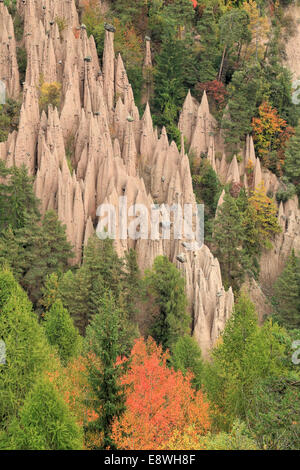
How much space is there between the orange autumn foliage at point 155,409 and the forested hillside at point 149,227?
0.30ft

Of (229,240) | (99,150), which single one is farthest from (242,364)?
(99,150)

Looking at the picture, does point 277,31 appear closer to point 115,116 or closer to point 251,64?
point 251,64

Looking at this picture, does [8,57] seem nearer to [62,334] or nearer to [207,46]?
[207,46]

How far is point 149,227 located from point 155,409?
16.4m

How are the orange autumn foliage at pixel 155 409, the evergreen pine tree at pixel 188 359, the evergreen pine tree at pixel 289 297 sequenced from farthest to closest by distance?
the evergreen pine tree at pixel 289 297 → the evergreen pine tree at pixel 188 359 → the orange autumn foliage at pixel 155 409

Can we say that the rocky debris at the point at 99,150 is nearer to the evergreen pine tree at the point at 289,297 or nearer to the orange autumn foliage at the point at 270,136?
the orange autumn foliage at the point at 270,136

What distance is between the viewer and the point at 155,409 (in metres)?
25.7

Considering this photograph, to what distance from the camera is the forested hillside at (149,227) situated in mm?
→ 24312

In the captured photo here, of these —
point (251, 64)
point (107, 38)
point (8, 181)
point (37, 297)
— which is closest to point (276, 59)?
point (251, 64)

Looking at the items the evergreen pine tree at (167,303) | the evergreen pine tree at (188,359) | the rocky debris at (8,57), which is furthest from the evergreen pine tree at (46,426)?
the rocky debris at (8,57)

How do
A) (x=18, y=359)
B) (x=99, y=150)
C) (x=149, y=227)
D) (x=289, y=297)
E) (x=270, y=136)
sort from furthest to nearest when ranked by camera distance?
(x=270, y=136), (x=289, y=297), (x=99, y=150), (x=149, y=227), (x=18, y=359)
